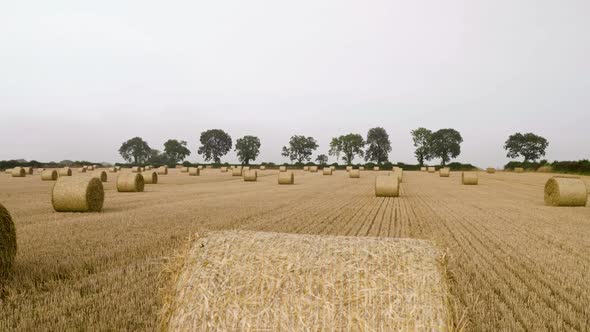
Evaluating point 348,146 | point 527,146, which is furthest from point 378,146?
point 527,146

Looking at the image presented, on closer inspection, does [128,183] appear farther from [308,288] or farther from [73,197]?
[308,288]

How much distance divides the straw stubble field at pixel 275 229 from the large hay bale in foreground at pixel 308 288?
0.38m

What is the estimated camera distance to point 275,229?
11.1 metres

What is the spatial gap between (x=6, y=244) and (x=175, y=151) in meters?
135

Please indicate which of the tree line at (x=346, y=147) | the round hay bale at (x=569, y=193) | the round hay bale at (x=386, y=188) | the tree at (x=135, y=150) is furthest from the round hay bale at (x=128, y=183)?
the tree at (x=135, y=150)

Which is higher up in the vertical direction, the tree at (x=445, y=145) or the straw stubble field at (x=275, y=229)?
the tree at (x=445, y=145)

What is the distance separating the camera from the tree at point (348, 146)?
133 meters

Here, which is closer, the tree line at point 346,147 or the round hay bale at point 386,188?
the round hay bale at point 386,188

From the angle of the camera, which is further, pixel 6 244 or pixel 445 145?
pixel 445 145

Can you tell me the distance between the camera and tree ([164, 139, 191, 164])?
13700 centimetres

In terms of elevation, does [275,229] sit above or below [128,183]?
below

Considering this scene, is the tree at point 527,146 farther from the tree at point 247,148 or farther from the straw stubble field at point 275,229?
the straw stubble field at point 275,229

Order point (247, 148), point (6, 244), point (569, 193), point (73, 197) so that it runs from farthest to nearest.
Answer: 1. point (247, 148)
2. point (569, 193)
3. point (73, 197)
4. point (6, 244)

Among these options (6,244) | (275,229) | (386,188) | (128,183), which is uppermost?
(128,183)
